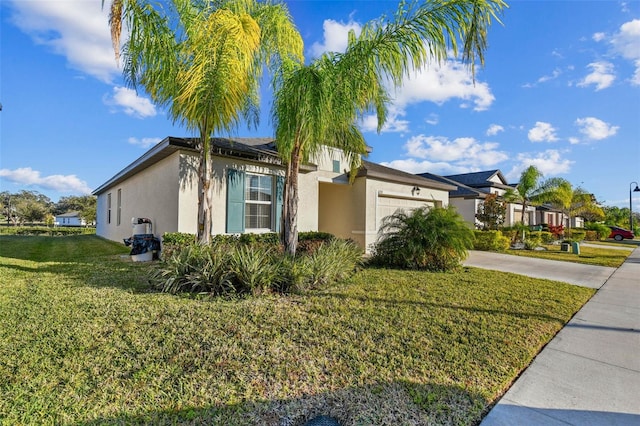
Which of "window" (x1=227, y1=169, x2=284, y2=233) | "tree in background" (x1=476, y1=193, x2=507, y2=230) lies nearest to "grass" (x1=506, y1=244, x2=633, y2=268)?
"tree in background" (x1=476, y1=193, x2=507, y2=230)

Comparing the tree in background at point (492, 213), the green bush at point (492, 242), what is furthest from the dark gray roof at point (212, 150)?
the tree in background at point (492, 213)

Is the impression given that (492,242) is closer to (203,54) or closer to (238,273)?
(238,273)

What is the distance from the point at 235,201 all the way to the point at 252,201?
0.76m

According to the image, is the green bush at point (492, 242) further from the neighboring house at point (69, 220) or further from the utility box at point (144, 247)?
the neighboring house at point (69, 220)

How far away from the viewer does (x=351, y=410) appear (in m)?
2.46

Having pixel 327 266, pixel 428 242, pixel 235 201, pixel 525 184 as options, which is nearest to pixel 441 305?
pixel 327 266

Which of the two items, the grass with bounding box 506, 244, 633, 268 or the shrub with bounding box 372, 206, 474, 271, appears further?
the grass with bounding box 506, 244, 633, 268

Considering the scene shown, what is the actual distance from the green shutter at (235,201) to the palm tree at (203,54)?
1.58m

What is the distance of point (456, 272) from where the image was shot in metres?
8.73

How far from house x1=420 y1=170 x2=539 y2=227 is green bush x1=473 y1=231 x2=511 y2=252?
6.89 ft

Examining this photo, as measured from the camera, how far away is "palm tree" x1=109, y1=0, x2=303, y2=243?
628 centimetres

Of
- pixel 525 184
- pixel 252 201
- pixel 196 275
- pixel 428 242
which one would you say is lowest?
pixel 196 275

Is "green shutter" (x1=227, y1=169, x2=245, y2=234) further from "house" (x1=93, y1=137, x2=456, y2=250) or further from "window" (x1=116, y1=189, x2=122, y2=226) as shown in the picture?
"window" (x1=116, y1=189, x2=122, y2=226)

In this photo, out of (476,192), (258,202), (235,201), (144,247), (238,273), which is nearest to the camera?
(238,273)
